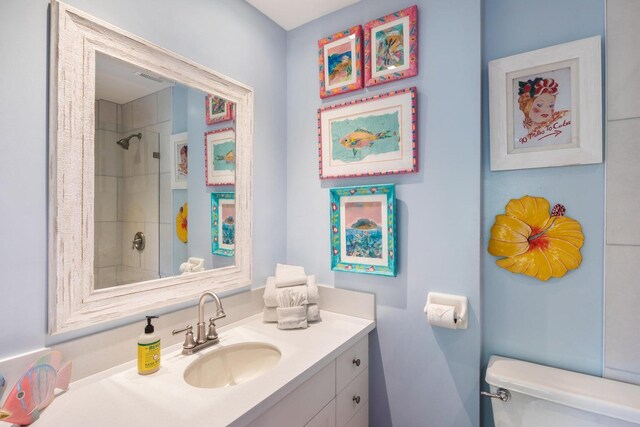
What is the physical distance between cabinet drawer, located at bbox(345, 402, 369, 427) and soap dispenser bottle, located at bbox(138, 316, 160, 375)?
84 centimetres

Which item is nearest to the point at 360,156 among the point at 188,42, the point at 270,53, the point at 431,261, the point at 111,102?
the point at 431,261

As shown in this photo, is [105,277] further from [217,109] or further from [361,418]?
[361,418]

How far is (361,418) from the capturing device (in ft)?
4.64

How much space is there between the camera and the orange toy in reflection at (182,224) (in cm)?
125

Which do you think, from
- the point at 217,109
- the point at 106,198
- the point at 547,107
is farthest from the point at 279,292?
the point at 547,107

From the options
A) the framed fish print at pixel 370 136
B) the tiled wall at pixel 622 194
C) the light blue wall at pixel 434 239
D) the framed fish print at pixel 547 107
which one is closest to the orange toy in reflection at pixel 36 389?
the light blue wall at pixel 434 239

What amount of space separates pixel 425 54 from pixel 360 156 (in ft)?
1.76

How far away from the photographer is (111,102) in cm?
104

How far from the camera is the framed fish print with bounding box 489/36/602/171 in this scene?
1.12 metres

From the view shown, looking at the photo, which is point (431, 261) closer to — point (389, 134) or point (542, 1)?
point (389, 134)

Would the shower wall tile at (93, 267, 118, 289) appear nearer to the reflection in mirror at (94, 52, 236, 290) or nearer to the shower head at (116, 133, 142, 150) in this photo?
the reflection in mirror at (94, 52, 236, 290)

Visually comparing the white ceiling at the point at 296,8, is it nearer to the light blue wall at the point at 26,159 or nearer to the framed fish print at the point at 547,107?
the light blue wall at the point at 26,159

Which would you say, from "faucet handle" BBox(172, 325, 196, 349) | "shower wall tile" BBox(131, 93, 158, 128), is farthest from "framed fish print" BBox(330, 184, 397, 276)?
"shower wall tile" BBox(131, 93, 158, 128)

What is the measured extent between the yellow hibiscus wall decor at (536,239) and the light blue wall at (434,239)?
124 mm
